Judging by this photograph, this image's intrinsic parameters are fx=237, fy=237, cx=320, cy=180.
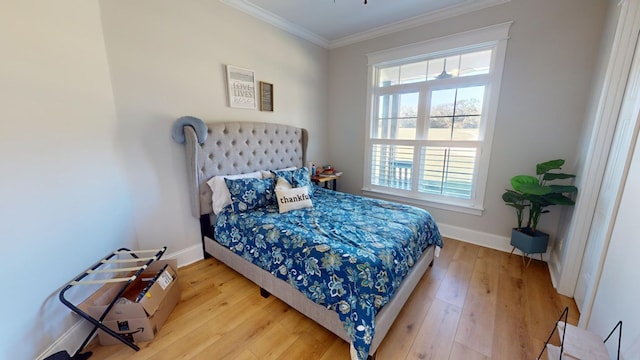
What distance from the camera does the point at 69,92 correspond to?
1.46 metres

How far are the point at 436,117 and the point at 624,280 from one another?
2.19 meters

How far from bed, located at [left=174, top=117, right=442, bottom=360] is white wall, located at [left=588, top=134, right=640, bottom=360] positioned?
0.97 meters

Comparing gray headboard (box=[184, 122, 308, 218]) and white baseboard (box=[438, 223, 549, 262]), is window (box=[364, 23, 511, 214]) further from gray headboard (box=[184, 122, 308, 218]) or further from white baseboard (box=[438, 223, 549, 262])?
gray headboard (box=[184, 122, 308, 218])

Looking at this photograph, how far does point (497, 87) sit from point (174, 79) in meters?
3.22

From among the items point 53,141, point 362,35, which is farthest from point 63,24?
point 362,35

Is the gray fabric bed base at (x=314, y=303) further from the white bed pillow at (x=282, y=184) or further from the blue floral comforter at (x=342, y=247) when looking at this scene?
the white bed pillow at (x=282, y=184)

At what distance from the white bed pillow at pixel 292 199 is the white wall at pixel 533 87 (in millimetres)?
1856

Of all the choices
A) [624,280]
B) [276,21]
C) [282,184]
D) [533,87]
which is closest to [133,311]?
[282,184]

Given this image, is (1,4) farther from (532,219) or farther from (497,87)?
(532,219)

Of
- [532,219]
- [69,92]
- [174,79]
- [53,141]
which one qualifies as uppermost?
[174,79]

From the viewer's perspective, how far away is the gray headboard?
90.1 inches

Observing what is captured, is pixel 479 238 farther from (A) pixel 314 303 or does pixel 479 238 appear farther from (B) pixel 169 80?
(B) pixel 169 80

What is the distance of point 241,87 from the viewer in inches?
104

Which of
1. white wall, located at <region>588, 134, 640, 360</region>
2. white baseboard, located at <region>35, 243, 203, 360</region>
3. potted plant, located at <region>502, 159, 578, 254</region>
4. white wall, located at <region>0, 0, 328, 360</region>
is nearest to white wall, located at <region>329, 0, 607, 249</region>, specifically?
potted plant, located at <region>502, 159, 578, 254</region>
